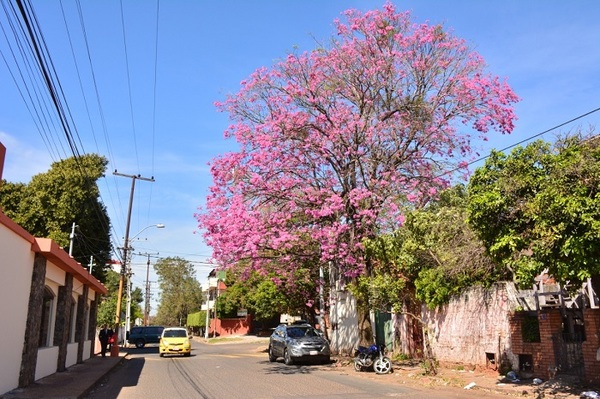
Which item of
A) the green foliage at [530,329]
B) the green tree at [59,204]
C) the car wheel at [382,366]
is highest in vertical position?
the green tree at [59,204]

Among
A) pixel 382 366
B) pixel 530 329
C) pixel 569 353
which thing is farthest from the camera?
pixel 382 366

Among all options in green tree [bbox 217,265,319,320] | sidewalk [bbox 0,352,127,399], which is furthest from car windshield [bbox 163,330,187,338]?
sidewalk [bbox 0,352,127,399]

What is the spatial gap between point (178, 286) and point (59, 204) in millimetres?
50697

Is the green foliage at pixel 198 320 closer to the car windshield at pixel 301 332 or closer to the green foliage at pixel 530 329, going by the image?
the car windshield at pixel 301 332

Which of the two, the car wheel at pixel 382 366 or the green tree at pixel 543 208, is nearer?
the green tree at pixel 543 208

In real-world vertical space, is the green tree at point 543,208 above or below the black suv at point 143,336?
above

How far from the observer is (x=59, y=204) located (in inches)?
1400

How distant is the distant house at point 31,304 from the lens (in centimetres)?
1130

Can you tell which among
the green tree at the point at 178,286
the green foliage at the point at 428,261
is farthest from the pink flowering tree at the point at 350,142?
the green tree at the point at 178,286

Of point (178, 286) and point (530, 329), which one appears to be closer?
point (530, 329)

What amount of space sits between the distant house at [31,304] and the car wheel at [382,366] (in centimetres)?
1017

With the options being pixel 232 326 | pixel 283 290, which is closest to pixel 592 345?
pixel 283 290

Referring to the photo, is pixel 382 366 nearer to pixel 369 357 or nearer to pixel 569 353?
pixel 369 357

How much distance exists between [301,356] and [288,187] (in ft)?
22.4
